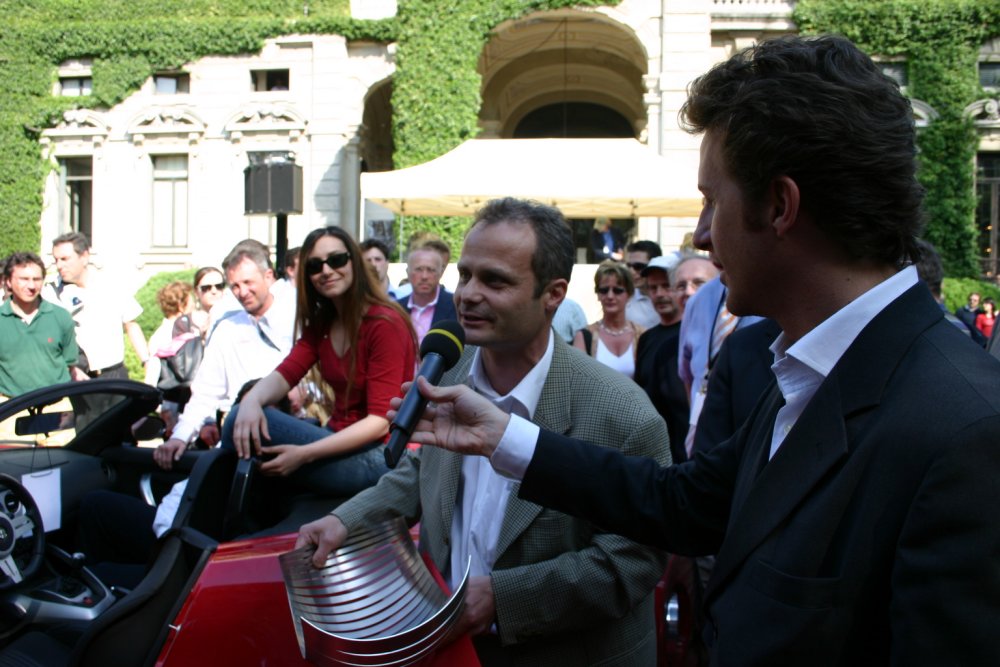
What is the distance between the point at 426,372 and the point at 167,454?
2.67 meters

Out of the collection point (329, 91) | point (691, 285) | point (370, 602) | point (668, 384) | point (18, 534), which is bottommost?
point (18, 534)

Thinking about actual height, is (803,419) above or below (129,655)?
above

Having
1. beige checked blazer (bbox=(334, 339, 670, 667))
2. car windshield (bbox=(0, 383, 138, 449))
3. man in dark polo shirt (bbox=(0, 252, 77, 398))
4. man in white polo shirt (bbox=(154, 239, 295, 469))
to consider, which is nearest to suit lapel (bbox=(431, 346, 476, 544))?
beige checked blazer (bbox=(334, 339, 670, 667))

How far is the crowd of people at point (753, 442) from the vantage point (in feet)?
3.71

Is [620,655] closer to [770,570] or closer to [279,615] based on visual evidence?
[279,615]

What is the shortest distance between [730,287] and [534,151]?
31.4 feet

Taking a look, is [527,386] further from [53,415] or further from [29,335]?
[29,335]

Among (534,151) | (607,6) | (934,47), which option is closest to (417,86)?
(607,6)

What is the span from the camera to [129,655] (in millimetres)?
2553

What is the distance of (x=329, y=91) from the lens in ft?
72.8

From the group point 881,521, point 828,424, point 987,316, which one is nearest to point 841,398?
point 828,424

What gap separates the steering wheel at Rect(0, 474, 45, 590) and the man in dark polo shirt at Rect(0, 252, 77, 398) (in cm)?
398

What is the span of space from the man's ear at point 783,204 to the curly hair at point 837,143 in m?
0.01

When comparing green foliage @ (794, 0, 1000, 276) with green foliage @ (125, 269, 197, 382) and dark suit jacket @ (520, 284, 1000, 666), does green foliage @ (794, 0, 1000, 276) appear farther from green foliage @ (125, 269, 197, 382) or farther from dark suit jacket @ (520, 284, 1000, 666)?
dark suit jacket @ (520, 284, 1000, 666)
